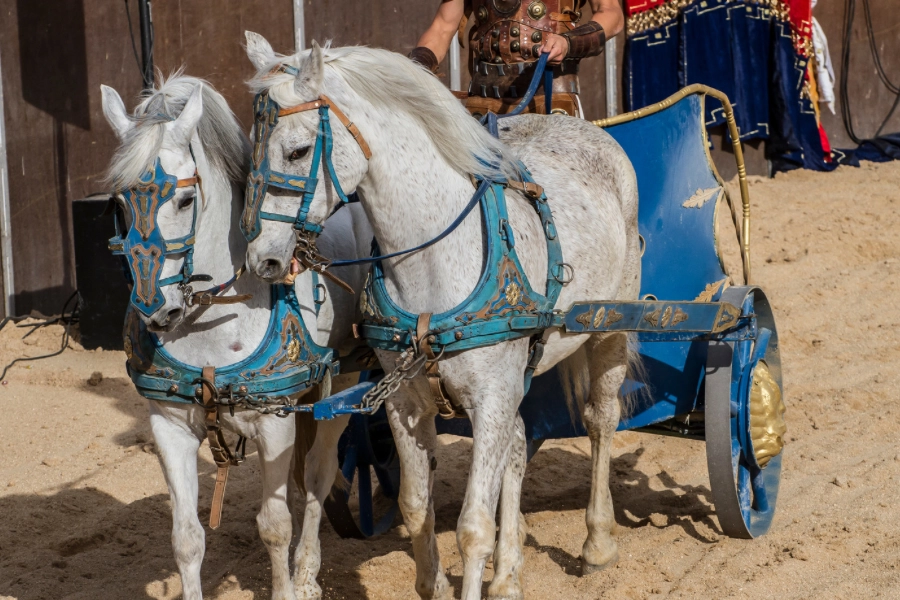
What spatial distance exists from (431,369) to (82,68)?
6.13m

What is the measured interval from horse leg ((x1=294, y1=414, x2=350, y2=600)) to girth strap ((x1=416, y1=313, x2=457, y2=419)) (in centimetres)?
64

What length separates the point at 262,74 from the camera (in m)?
2.60

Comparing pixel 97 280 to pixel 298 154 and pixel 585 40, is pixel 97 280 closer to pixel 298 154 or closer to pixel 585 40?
pixel 585 40

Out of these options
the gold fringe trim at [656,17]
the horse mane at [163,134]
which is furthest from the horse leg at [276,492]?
the gold fringe trim at [656,17]

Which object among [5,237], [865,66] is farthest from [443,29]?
[865,66]

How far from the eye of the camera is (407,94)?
270 centimetres

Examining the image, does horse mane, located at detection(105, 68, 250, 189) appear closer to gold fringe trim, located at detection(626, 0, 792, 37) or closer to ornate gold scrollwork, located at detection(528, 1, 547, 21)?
ornate gold scrollwork, located at detection(528, 1, 547, 21)

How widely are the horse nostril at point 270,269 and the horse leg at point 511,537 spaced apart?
977 mm

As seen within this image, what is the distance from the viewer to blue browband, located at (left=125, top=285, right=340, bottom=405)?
9.31 feet

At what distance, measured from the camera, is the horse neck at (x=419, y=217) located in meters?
2.66

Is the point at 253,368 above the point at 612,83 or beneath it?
beneath

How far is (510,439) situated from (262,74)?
1211 mm

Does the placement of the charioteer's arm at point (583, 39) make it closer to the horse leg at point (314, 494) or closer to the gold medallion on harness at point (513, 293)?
the gold medallion on harness at point (513, 293)

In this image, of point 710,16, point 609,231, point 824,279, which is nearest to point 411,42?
point 710,16
